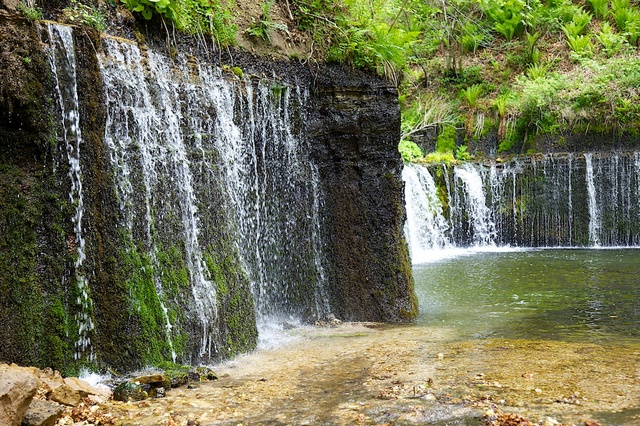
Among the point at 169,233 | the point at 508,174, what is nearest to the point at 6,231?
the point at 169,233

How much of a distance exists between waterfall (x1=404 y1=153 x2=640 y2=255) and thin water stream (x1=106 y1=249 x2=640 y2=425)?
28.1 ft

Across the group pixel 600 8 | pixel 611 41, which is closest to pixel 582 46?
pixel 611 41

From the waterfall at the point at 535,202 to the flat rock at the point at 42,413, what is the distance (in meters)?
13.8

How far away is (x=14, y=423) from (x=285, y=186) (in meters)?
4.85

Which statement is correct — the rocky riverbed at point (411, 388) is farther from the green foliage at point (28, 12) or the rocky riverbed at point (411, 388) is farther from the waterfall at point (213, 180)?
the green foliage at point (28, 12)

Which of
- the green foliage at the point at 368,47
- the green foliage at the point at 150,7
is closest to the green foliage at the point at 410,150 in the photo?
the green foliage at the point at 368,47

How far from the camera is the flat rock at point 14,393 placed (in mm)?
3377

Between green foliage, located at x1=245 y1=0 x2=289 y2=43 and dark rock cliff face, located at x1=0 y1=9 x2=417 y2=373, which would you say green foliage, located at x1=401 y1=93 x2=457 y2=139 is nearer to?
green foliage, located at x1=245 y1=0 x2=289 y2=43

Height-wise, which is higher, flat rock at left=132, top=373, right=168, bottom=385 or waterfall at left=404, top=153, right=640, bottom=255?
waterfall at left=404, top=153, right=640, bottom=255

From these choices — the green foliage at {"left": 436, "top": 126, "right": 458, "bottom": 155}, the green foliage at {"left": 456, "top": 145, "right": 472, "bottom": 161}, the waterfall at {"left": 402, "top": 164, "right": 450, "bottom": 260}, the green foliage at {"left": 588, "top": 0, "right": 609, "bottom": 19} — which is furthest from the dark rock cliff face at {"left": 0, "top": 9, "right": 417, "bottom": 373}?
the green foliage at {"left": 588, "top": 0, "right": 609, "bottom": 19}

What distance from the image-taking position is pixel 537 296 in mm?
9648

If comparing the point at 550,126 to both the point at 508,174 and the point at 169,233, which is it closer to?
the point at 508,174

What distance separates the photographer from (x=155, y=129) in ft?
19.4

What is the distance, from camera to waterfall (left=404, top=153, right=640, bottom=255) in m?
17.5
